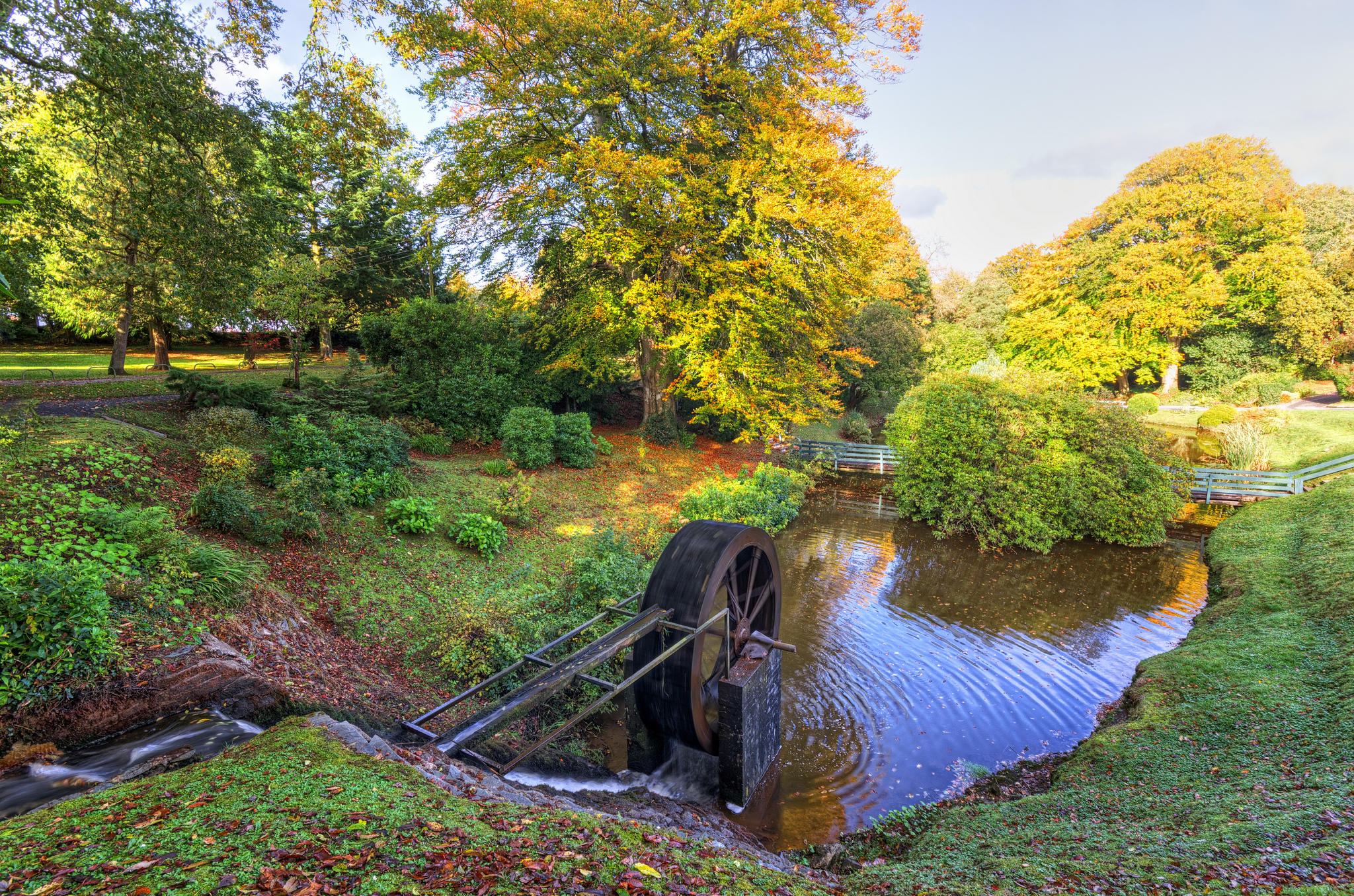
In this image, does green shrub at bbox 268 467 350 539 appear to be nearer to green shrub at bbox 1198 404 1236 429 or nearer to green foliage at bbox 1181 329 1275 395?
green shrub at bbox 1198 404 1236 429

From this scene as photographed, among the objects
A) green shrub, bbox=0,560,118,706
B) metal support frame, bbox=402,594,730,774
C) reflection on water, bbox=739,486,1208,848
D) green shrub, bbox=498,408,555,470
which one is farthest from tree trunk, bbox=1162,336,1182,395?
green shrub, bbox=0,560,118,706

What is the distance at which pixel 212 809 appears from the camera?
8.67 ft

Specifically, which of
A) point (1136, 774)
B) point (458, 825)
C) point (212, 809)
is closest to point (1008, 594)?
point (1136, 774)

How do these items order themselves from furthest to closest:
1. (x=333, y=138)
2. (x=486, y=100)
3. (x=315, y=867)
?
(x=486, y=100), (x=333, y=138), (x=315, y=867)

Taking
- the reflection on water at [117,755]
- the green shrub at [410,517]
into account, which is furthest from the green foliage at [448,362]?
the reflection on water at [117,755]

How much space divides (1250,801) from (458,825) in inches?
219

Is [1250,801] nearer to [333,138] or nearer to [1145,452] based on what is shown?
[1145,452]

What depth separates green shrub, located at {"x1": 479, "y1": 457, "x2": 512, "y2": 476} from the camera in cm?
1279

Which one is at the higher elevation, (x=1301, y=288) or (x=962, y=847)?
(x=1301, y=288)

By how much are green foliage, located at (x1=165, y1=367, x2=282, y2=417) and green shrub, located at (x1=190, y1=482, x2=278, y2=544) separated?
380 centimetres

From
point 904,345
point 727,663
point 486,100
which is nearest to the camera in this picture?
point 727,663

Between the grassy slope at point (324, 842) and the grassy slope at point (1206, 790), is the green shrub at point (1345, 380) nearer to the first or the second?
the grassy slope at point (1206, 790)

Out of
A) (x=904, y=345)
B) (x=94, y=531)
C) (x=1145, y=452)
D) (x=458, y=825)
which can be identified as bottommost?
(x=458, y=825)

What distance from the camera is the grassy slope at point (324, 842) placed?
7.13 ft
